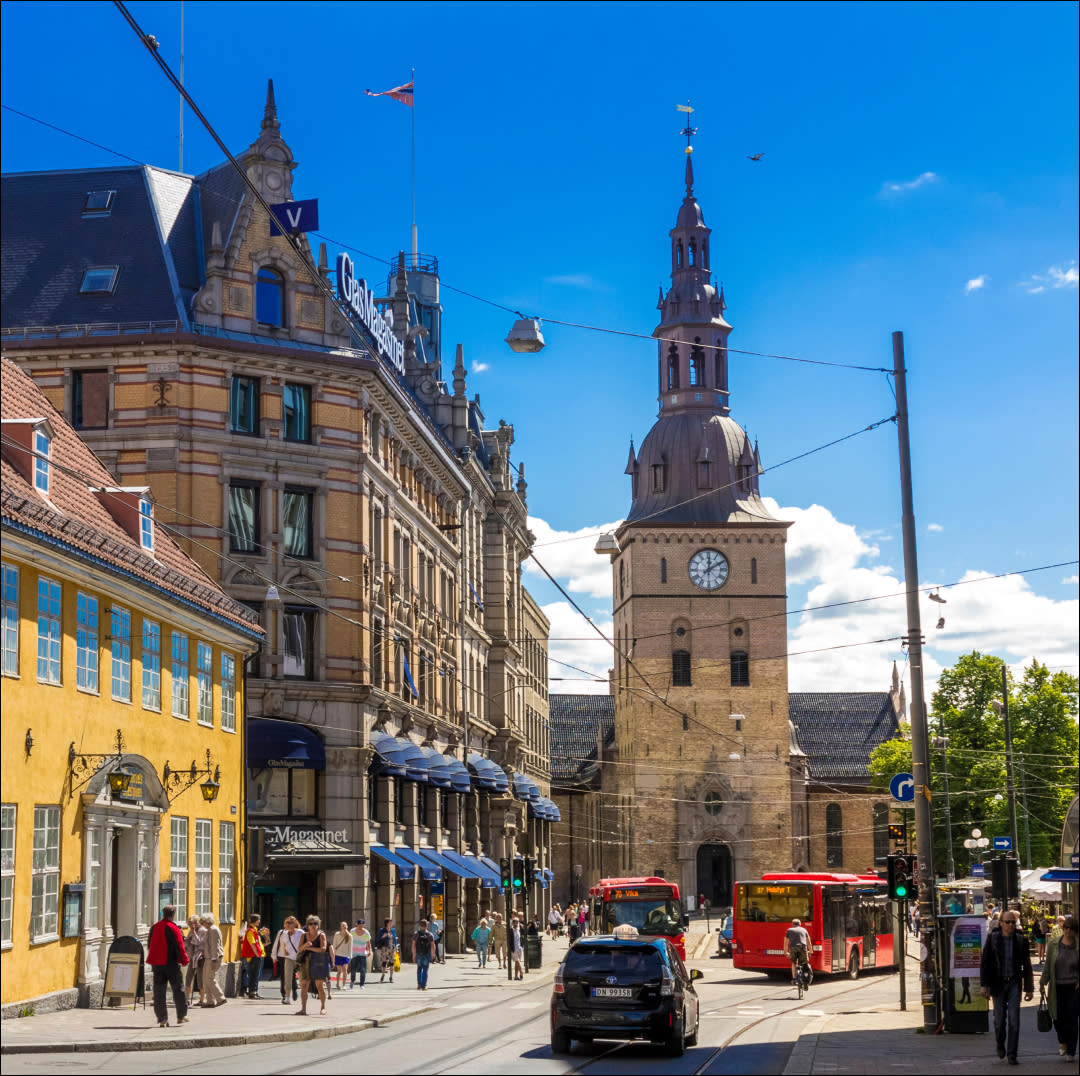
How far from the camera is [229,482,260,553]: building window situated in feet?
146

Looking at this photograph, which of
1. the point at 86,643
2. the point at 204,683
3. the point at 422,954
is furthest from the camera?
the point at 422,954

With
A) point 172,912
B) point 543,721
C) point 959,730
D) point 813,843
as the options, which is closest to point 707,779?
point 813,843

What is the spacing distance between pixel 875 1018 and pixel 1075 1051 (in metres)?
8.51

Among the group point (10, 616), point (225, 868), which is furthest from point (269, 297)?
point (10, 616)

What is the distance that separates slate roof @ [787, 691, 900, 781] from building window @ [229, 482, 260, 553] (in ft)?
307

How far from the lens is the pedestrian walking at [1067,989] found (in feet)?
66.2

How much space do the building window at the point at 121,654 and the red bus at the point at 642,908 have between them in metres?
23.4

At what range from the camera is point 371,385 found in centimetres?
4712

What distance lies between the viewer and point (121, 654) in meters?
29.1

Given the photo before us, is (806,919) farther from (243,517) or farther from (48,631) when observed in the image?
(48,631)

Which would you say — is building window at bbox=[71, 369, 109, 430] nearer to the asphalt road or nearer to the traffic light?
the asphalt road

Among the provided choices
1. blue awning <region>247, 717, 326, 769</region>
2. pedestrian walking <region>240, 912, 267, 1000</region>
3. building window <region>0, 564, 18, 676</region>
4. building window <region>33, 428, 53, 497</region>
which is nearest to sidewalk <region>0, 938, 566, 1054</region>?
pedestrian walking <region>240, 912, 267, 1000</region>

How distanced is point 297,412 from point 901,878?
75.5ft

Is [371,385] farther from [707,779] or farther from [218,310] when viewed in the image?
[707,779]
